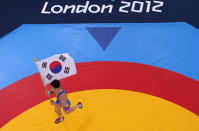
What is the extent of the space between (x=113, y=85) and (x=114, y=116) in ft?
2.68

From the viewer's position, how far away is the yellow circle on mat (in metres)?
3.77

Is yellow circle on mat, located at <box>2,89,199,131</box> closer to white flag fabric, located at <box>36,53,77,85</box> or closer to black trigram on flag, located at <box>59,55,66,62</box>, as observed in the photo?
white flag fabric, located at <box>36,53,77,85</box>

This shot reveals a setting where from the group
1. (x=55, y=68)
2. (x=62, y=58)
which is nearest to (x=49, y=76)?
(x=55, y=68)

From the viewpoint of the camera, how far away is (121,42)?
571 centimetres

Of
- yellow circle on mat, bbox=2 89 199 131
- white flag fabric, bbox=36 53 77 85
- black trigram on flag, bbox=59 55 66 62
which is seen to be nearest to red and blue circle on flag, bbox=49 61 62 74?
white flag fabric, bbox=36 53 77 85

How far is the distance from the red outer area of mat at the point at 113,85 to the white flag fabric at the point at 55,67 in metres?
0.90

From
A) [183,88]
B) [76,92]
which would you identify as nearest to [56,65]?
[76,92]

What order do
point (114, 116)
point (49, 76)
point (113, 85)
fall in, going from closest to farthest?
point (49, 76), point (114, 116), point (113, 85)

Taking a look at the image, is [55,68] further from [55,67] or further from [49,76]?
[49,76]

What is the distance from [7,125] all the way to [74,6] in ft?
15.0

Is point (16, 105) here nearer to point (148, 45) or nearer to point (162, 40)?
point (148, 45)

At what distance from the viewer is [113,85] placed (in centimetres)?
459

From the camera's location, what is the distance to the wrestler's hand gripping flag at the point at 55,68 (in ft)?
11.9

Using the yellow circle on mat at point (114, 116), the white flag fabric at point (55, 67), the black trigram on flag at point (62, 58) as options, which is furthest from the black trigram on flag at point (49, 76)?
the yellow circle on mat at point (114, 116)
